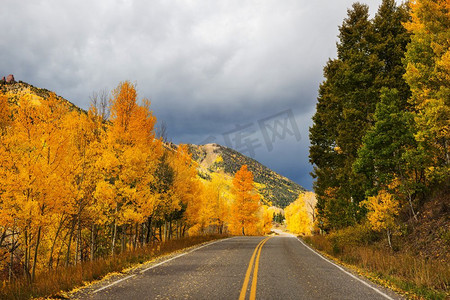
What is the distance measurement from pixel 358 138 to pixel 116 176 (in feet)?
55.0

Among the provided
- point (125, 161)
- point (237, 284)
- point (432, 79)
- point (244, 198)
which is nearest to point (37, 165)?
point (125, 161)

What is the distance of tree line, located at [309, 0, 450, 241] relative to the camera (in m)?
13.5

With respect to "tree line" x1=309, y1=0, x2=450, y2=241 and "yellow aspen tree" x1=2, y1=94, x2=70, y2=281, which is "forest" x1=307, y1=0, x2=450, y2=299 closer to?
"tree line" x1=309, y1=0, x2=450, y2=241

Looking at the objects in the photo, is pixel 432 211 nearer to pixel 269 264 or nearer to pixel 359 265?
pixel 359 265

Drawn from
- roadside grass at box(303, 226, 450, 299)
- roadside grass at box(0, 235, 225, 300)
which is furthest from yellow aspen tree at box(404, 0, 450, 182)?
roadside grass at box(0, 235, 225, 300)

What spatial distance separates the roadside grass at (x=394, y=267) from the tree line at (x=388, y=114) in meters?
1.77

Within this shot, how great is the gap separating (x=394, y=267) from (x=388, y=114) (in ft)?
26.7

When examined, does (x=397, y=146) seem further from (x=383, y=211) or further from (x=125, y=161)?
(x=125, y=161)

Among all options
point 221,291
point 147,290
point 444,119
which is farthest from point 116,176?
point 444,119

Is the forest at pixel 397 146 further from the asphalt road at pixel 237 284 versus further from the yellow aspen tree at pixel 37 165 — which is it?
the yellow aspen tree at pixel 37 165

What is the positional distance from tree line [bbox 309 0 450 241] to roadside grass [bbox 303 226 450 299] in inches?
69.6

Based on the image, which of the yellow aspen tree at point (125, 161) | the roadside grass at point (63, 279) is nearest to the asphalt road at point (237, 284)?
the roadside grass at point (63, 279)

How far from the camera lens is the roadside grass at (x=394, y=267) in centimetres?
770

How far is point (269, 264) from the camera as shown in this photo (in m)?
11.5
